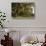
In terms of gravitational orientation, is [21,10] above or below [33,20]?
above

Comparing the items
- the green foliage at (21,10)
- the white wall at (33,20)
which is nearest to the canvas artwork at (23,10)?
the green foliage at (21,10)

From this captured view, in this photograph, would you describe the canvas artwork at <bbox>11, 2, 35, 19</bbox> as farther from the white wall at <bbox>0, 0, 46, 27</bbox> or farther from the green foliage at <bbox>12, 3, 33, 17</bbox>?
the white wall at <bbox>0, 0, 46, 27</bbox>

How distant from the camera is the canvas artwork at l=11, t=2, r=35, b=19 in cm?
496

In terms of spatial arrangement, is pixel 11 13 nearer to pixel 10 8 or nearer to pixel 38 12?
pixel 10 8

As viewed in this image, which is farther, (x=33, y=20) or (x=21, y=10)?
(x=21, y=10)

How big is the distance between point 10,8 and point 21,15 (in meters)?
0.44

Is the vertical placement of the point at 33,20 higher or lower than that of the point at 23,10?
lower

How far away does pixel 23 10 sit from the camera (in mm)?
5035

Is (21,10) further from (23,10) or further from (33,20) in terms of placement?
(33,20)

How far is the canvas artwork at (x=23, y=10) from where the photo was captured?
496cm

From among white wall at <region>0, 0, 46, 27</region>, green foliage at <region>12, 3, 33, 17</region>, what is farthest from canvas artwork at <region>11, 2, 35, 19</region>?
white wall at <region>0, 0, 46, 27</region>

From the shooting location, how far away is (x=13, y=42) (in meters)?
4.75

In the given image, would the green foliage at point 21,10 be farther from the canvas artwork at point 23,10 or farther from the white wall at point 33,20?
the white wall at point 33,20

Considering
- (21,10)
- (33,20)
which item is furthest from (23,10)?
(33,20)
